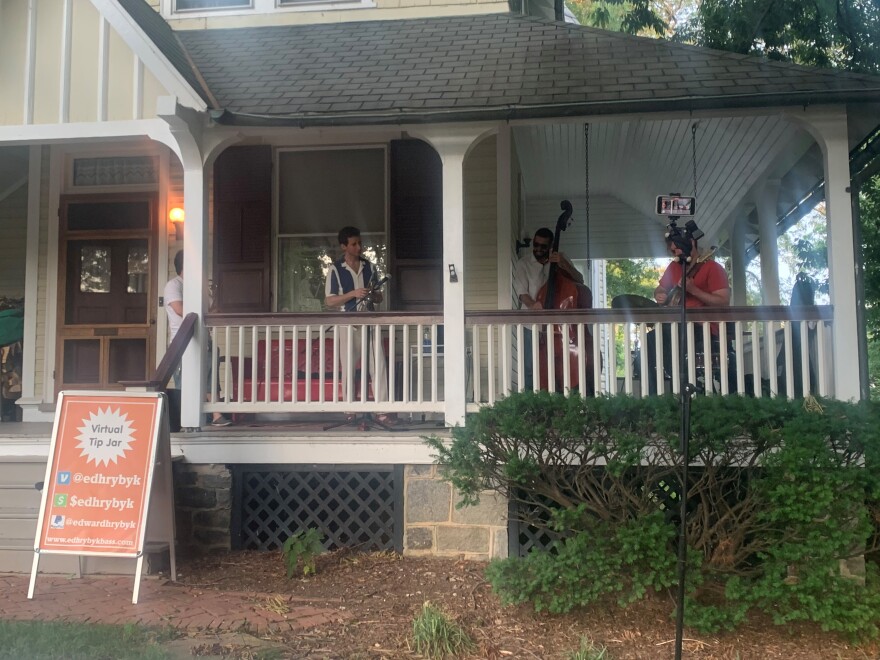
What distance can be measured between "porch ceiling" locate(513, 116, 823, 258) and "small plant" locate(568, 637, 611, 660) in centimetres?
373

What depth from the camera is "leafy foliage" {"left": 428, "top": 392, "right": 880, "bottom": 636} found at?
3932mm

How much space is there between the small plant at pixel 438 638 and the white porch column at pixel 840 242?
3.11m

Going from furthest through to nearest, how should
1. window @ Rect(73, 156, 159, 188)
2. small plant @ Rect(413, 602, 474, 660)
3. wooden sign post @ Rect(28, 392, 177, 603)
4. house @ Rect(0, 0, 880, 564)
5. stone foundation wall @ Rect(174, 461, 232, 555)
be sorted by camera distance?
window @ Rect(73, 156, 159, 188) → stone foundation wall @ Rect(174, 461, 232, 555) → house @ Rect(0, 0, 880, 564) → wooden sign post @ Rect(28, 392, 177, 603) → small plant @ Rect(413, 602, 474, 660)

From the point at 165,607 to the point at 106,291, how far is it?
4.40 m

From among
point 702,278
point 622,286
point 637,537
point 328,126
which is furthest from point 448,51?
point 622,286

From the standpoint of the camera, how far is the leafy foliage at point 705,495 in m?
3.93

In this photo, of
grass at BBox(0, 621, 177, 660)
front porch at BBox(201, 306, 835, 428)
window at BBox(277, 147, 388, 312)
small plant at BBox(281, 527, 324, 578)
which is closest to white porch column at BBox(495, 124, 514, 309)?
window at BBox(277, 147, 388, 312)

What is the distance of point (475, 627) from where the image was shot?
425 cm

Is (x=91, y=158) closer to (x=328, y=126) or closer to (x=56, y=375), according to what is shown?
(x=56, y=375)

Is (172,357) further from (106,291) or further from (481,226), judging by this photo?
(481,226)

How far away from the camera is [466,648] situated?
3920 mm

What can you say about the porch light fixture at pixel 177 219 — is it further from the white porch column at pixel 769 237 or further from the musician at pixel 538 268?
the white porch column at pixel 769 237

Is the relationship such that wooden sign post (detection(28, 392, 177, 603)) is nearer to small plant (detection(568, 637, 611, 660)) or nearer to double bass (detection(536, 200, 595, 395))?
small plant (detection(568, 637, 611, 660))

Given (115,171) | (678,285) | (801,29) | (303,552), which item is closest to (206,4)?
(115,171)
